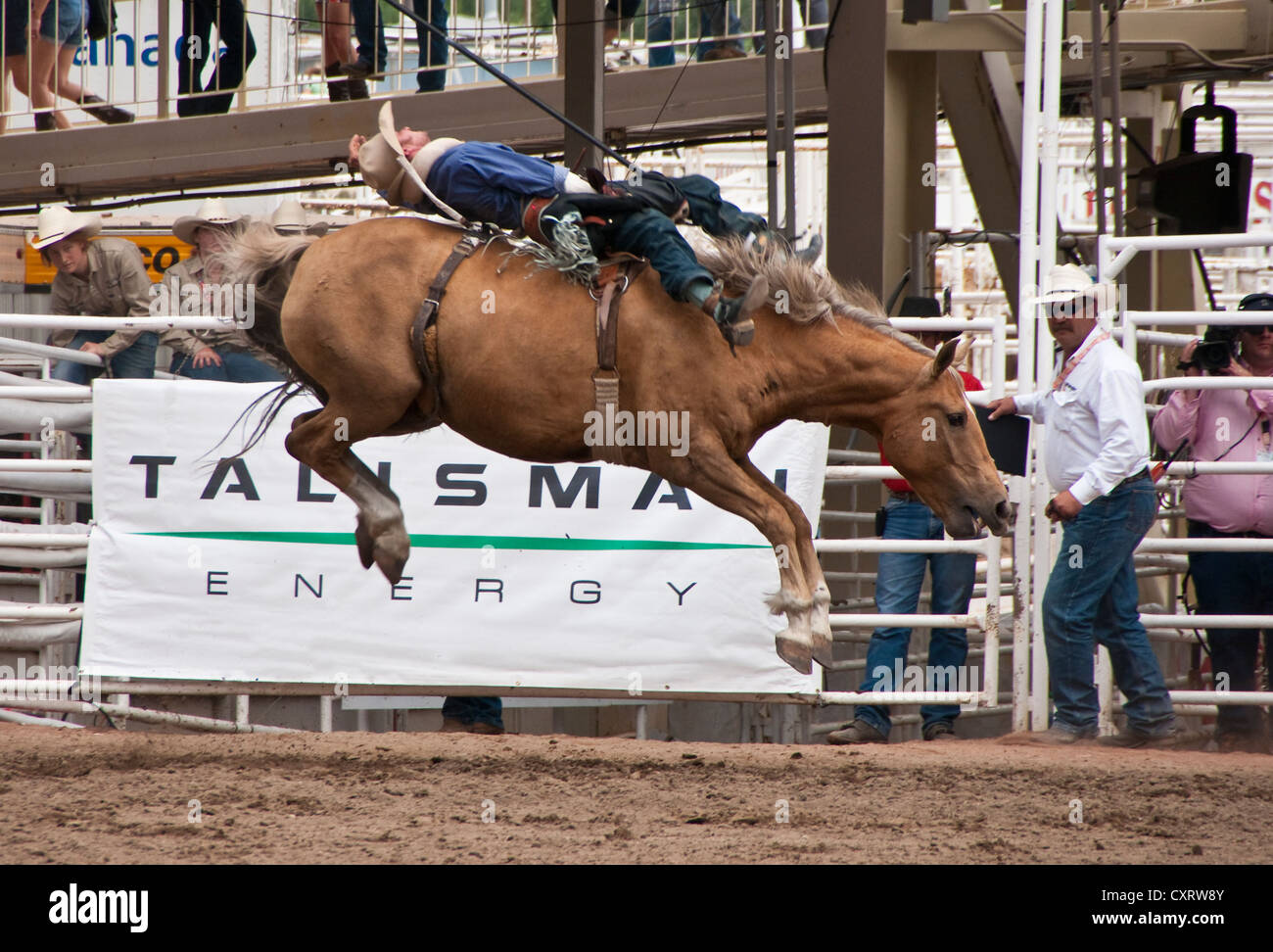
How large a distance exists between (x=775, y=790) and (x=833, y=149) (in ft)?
12.6

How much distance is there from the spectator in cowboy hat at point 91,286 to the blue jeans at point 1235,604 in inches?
205

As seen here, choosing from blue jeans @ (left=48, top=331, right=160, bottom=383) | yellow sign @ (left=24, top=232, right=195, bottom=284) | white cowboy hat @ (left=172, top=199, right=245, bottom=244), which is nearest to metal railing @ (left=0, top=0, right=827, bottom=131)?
yellow sign @ (left=24, top=232, right=195, bottom=284)

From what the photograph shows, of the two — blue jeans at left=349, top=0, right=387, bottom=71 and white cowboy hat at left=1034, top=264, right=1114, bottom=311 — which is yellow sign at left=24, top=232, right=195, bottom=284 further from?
white cowboy hat at left=1034, top=264, right=1114, bottom=311

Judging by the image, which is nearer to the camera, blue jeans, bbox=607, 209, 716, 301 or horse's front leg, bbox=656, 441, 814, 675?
blue jeans, bbox=607, 209, 716, 301

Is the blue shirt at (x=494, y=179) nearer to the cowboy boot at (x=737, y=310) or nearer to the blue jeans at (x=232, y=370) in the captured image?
the cowboy boot at (x=737, y=310)

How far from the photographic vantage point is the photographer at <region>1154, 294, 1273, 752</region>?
6.79 m

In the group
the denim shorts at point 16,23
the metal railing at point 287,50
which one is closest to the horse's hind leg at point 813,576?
the metal railing at point 287,50

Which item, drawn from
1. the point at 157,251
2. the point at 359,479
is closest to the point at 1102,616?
the point at 359,479

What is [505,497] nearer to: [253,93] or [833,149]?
[833,149]

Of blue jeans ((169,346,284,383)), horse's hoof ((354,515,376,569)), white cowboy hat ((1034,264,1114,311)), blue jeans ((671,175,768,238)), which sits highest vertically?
blue jeans ((671,175,768,238))

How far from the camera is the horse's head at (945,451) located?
5.11 metres

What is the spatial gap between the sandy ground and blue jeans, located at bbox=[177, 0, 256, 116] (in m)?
4.84
